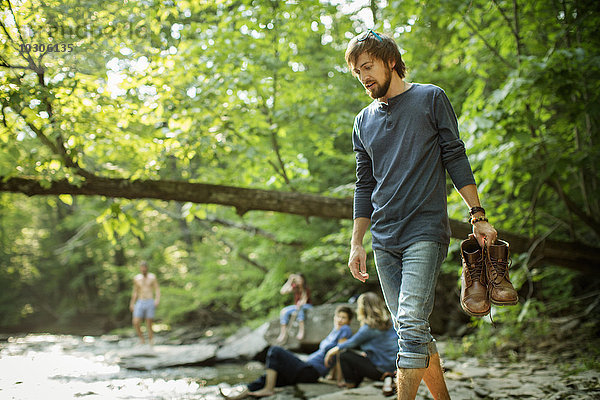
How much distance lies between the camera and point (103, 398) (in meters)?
4.65

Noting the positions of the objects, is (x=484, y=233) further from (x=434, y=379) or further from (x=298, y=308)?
(x=298, y=308)

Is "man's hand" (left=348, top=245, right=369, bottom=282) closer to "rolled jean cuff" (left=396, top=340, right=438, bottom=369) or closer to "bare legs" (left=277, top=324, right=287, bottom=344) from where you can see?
"rolled jean cuff" (left=396, top=340, right=438, bottom=369)

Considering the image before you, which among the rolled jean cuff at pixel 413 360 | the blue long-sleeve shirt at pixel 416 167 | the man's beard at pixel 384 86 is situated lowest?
the rolled jean cuff at pixel 413 360

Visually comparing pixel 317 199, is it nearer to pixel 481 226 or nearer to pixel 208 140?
pixel 208 140

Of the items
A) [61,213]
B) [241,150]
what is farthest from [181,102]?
[61,213]

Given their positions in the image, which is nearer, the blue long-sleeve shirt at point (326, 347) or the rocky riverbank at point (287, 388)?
the rocky riverbank at point (287, 388)

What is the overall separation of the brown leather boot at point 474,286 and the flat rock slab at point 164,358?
6541 millimetres

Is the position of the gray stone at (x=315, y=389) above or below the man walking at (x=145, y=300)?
below

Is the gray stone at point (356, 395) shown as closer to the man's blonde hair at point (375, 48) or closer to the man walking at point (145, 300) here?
the man's blonde hair at point (375, 48)

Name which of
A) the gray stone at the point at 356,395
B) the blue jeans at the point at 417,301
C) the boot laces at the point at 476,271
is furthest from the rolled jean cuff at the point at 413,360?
the gray stone at the point at 356,395

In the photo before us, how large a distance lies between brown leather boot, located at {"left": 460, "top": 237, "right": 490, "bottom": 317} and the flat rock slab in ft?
21.5

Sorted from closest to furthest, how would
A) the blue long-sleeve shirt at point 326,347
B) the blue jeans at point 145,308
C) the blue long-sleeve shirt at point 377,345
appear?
1. the blue long-sleeve shirt at point 377,345
2. the blue long-sleeve shirt at point 326,347
3. the blue jeans at point 145,308

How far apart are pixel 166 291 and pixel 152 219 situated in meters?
4.83

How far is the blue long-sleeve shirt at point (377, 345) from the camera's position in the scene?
5098mm
